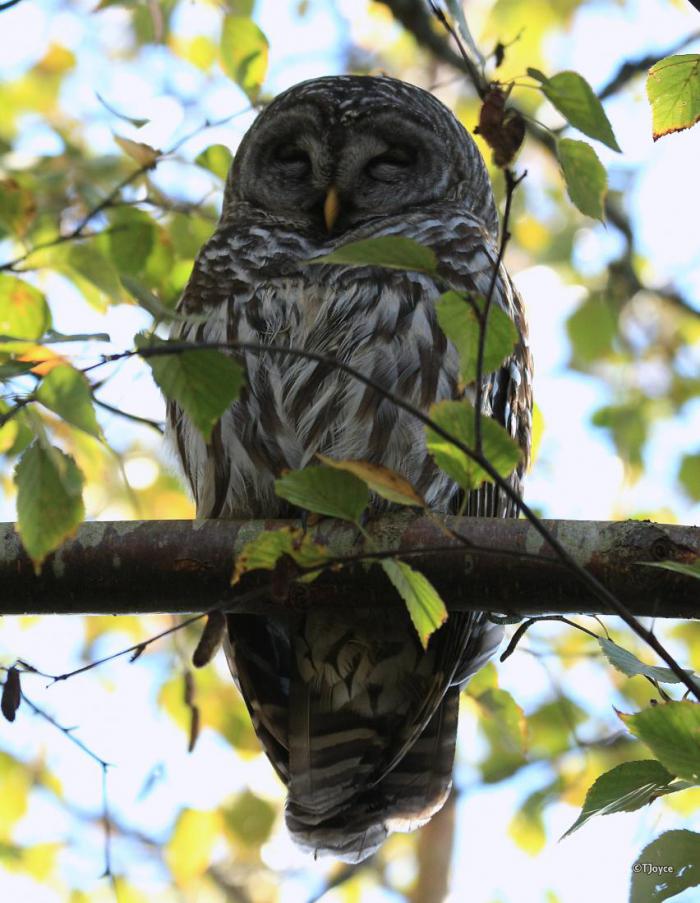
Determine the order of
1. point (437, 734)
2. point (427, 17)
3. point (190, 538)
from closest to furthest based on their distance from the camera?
1. point (190, 538)
2. point (437, 734)
3. point (427, 17)

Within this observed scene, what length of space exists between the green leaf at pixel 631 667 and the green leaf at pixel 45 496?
2.59ft

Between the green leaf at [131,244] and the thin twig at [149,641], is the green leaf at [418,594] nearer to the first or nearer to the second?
the thin twig at [149,641]

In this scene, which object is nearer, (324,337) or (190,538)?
(190,538)

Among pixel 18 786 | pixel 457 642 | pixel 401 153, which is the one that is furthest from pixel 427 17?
pixel 18 786

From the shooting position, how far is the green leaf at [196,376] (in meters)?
1.55

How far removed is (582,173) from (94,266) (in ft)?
6.10

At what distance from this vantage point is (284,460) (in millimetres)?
2945

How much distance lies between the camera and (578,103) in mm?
1728

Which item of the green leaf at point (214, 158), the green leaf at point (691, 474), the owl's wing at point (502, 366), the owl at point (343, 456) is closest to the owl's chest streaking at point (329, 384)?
the owl at point (343, 456)

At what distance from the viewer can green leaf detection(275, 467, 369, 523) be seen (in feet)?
5.16

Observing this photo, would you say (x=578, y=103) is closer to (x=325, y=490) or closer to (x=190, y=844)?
(x=325, y=490)

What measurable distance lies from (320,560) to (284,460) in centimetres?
130

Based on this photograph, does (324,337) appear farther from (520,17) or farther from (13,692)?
(520,17)

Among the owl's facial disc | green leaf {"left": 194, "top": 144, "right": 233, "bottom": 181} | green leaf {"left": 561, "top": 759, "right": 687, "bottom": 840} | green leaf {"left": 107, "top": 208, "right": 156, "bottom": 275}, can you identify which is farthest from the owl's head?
green leaf {"left": 561, "top": 759, "right": 687, "bottom": 840}
